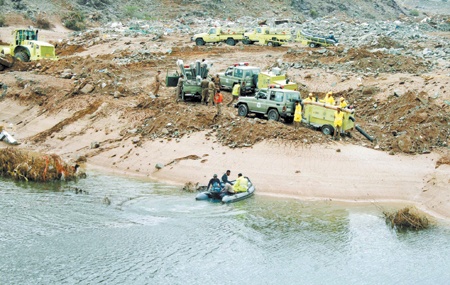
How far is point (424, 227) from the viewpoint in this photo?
2317cm

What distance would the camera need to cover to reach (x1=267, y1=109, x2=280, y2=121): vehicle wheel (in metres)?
30.8

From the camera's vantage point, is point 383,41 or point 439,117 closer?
point 439,117

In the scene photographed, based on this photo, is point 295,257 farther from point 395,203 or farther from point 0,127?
point 0,127

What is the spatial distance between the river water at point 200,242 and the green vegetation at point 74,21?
139 ft

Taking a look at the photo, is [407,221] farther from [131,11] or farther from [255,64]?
[131,11]

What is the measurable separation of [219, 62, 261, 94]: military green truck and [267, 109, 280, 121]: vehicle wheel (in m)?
5.13

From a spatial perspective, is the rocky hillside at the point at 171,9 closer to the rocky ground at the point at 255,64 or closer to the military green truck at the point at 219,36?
the rocky ground at the point at 255,64

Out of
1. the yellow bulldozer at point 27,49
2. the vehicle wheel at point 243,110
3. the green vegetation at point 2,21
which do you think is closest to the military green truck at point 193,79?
the vehicle wheel at point 243,110

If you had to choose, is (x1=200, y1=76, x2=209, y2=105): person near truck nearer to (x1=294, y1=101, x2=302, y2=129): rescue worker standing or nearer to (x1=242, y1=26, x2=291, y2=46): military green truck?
(x1=294, y1=101, x2=302, y2=129): rescue worker standing

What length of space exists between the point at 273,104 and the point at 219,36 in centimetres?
2090

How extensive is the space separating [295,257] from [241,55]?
27575 millimetres

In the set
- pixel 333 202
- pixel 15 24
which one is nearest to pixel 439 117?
pixel 333 202

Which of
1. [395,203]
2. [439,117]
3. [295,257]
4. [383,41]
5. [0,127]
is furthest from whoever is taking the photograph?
[383,41]

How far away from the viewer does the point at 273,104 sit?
101ft
